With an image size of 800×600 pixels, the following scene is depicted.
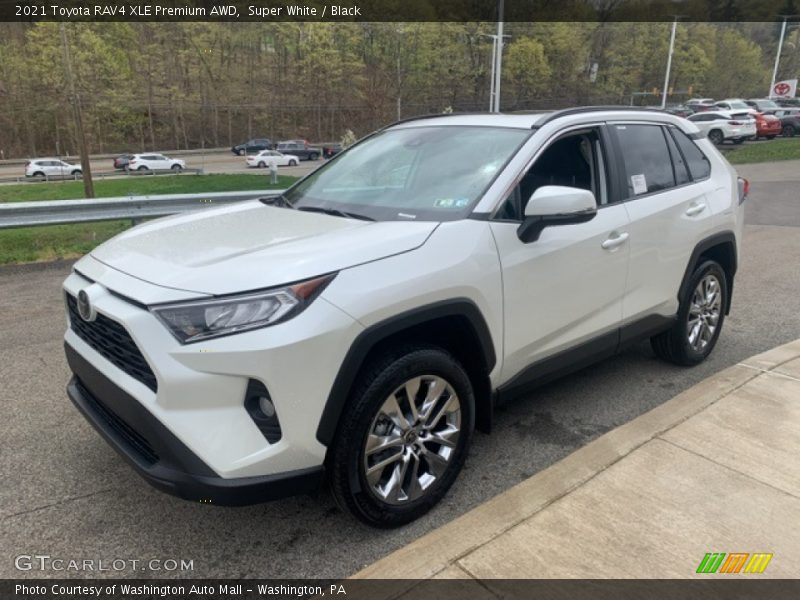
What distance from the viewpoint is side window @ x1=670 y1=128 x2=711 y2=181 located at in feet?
14.1

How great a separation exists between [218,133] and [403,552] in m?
66.6

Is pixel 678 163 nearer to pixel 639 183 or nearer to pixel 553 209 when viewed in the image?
pixel 639 183

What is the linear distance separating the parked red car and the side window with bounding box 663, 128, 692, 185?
3209cm

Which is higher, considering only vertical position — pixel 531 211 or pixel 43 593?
pixel 531 211

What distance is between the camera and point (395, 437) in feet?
8.59

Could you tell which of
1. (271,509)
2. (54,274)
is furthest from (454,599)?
(54,274)

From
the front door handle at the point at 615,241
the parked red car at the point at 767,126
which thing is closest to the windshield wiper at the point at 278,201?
the front door handle at the point at 615,241

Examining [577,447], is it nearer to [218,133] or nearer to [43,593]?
[43,593]

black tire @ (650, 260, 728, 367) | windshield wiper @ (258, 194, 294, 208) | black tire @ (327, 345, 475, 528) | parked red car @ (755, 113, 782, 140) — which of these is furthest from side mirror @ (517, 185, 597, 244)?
parked red car @ (755, 113, 782, 140)

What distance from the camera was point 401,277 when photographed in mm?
2518

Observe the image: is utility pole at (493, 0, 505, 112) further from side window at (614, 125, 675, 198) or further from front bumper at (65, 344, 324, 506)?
front bumper at (65, 344, 324, 506)

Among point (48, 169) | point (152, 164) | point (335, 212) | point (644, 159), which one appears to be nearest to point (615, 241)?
point (644, 159)

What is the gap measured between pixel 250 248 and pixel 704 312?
337cm

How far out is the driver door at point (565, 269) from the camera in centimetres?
299
